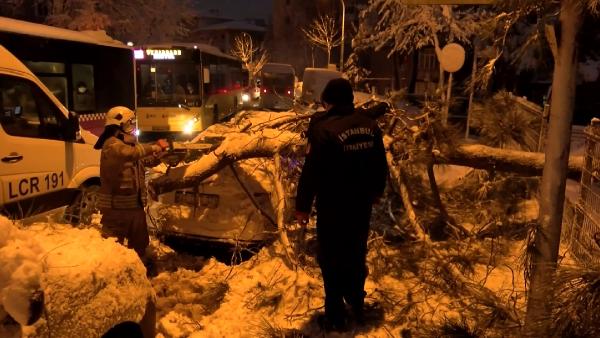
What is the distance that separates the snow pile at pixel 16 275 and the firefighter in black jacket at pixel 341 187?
202cm

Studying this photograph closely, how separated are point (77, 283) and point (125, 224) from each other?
244 centimetres

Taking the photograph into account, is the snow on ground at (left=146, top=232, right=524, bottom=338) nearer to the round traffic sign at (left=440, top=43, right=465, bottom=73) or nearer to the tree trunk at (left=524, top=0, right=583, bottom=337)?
the tree trunk at (left=524, top=0, right=583, bottom=337)

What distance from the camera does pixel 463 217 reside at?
6.68 meters

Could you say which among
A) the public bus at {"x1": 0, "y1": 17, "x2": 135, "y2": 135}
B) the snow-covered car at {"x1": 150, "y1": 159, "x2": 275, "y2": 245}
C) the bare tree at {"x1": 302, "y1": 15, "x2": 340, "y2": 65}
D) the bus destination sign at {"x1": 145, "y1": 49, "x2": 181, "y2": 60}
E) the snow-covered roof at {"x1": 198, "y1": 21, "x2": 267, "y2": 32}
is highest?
the snow-covered roof at {"x1": 198, "y1": 21, "x2": 267, "y2": 32}

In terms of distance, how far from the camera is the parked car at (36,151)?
18.5ft

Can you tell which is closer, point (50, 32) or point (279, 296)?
point (279, 296)

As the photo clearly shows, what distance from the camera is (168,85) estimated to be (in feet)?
52.8

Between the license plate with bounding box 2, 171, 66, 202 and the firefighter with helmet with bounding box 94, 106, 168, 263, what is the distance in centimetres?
127

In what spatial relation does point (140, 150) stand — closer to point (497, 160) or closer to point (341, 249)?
point (341, 249)

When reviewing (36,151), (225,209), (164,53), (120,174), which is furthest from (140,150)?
(164,53)

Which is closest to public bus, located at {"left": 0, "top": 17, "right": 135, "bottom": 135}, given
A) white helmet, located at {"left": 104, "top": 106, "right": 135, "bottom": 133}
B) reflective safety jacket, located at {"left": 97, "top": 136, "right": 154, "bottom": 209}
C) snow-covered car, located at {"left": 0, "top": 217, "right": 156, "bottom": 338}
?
white helmet, located at {"left": 104, "top": 106, "right": 135, "bottom": 133}

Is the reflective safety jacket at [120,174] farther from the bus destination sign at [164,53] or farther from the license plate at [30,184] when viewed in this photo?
the bus destination sign at [164,53]

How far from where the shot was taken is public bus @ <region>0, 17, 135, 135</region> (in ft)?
31.3

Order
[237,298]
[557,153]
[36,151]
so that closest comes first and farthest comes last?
[557,153]
[237,298]
[36,151]
